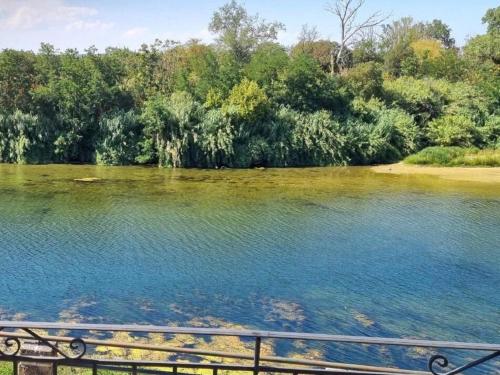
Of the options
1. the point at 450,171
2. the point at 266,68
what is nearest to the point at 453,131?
the point at 450,171

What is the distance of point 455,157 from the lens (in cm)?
4212

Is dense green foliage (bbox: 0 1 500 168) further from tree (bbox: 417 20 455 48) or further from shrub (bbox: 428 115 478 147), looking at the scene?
tree (bbox: 417 20 455 48)

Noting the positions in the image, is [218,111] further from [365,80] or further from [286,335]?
[286,335]

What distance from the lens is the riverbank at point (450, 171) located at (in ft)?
118

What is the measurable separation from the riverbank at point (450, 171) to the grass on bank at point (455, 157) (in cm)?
94

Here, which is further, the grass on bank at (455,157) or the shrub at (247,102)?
the grass on bank at (455,157)

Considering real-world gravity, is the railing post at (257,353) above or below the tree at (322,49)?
below

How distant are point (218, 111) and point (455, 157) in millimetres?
18697

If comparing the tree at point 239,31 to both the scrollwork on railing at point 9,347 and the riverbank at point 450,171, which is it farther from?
the scrollwork on railing at point 9,347

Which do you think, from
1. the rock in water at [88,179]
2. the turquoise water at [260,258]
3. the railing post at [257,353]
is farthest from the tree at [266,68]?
the railing post at [257,353]

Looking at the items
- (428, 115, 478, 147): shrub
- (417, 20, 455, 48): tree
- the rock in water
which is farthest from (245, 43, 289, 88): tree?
(417, 20, 455, 48): tree

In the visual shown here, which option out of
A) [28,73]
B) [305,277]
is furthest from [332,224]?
[28,73]

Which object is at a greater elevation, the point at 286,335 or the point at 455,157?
the point at 455,157

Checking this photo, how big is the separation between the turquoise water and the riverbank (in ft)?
18.5
